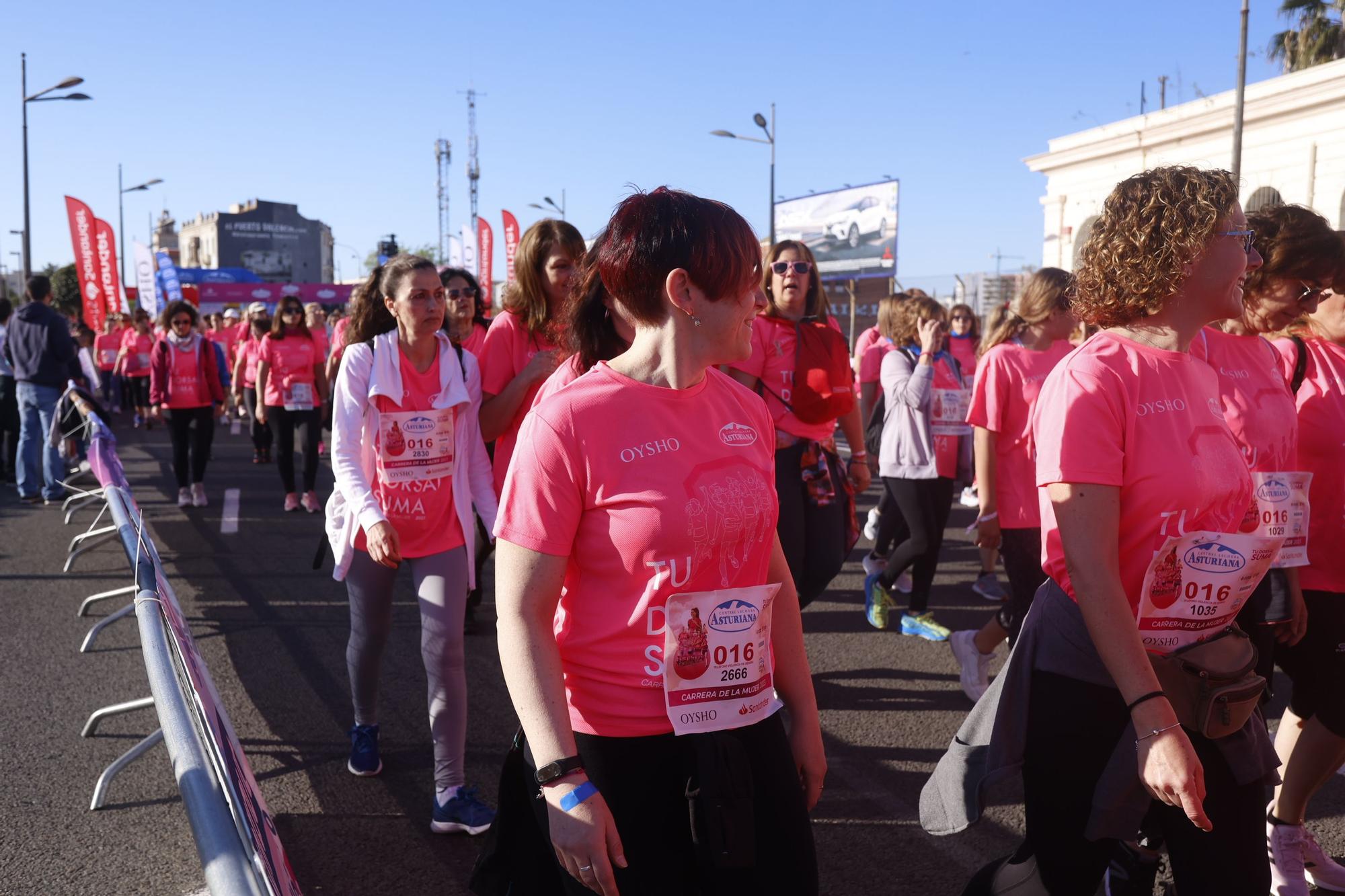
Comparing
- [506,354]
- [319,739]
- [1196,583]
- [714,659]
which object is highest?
[506,354]

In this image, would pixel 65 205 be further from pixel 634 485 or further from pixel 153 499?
pixel 634 485

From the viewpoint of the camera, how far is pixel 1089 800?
224 cm

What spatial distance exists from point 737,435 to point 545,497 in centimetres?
38

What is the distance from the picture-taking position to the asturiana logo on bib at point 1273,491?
3.03 m

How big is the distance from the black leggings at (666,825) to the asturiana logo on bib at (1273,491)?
1806mm

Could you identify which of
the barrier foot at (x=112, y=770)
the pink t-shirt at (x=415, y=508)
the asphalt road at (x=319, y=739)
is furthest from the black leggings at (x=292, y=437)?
the pink t-shirt at (x=415, y=508)

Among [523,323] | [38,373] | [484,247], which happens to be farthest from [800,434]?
[484,247]

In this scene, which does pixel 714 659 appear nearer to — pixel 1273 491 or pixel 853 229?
pixel 1273 491

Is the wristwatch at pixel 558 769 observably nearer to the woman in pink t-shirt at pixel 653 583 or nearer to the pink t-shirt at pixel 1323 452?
the woman in pink t-shirt at pixel 653 583

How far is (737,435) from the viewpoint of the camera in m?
2.05

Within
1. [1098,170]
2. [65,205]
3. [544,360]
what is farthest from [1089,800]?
[1098,170]

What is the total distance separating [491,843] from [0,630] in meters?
5.52

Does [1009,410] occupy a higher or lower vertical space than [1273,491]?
higher

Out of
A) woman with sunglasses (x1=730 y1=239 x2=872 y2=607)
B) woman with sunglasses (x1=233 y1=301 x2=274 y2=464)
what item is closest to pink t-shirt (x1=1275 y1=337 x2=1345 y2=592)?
woman with sunglasses (x1=730 y1=239 x2=872 y2=607)
